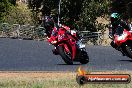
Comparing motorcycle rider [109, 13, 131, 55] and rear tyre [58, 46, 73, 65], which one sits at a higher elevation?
motorcycle rider [109, 13, 131, 55]

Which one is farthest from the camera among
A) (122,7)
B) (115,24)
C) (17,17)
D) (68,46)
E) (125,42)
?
(122,7)

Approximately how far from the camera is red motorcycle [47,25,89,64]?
19.3m

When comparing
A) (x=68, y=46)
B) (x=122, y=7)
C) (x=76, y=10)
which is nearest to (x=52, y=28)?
(x=68, y=46)

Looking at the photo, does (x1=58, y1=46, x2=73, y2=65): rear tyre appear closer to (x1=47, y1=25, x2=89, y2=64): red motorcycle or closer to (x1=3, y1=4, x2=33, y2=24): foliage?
(x1=47, y1=25, x2=89, y2=64): red motorcycle

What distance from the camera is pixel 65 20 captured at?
43.6 m

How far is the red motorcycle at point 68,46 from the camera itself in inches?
760

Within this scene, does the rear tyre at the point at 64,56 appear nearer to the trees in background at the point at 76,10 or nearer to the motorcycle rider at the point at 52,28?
the motorcycle rider at the point at 52,28

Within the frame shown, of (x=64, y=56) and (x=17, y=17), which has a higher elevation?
(x=64, y=56)

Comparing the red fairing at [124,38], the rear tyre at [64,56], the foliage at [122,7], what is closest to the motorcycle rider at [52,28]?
the rear tyre at [64,56]

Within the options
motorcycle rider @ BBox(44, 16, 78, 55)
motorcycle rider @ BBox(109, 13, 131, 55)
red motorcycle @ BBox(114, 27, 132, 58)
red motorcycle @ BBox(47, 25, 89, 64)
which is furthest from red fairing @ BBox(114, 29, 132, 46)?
motorcycle rider @ BBox(44, 16, 78, 55)

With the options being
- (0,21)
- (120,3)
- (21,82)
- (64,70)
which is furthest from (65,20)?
(21,82)

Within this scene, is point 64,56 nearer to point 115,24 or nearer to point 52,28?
point 52,28

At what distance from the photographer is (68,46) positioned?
771 inches

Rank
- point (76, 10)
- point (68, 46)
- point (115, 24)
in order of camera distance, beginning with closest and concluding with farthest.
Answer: point (68, 46) < point (115, 24) < point (76, 10)
